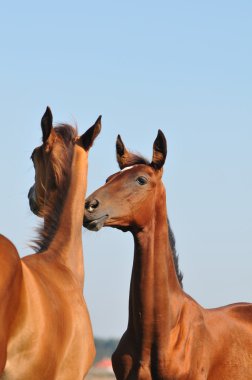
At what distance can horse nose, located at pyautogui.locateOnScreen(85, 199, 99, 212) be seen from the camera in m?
9.24

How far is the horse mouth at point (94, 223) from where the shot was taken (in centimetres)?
918

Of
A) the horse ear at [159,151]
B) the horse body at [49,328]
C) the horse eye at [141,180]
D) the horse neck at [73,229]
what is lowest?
the horse body at [49,328]

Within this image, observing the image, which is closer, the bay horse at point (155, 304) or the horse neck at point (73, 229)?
the horse neck at point (73, 229)

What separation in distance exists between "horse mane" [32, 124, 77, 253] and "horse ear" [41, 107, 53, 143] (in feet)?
0.42

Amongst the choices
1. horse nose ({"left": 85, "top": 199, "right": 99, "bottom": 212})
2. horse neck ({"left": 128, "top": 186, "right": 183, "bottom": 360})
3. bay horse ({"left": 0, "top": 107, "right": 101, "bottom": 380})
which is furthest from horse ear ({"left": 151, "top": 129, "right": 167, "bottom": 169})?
bay horse ({"left": 0, "top": 107, "right": 101, "bottom": 380})

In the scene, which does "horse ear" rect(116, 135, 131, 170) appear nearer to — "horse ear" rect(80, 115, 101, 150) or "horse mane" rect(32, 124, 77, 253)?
"horse ear" rect(80, 115, 101, 150)

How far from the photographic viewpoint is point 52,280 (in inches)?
311

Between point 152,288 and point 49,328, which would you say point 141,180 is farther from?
point 49,328

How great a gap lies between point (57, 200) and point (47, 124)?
656 millimetres

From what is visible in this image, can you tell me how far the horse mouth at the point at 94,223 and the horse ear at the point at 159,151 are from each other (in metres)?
0.92

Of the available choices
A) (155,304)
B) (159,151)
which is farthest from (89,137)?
(155,304)

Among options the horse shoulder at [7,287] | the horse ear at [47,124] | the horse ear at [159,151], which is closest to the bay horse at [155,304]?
the horse ear at [159,151]

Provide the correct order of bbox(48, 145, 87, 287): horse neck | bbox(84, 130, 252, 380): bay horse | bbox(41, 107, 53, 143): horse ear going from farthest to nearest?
bbox(84, 130, 252, 380): bay horse < bbox(41, 107, 53, 143): horse ear < bbox(48, 145, 87, 287): horse neck

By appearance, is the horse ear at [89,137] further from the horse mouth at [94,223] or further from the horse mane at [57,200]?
the horse mouth at [94,223]
